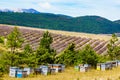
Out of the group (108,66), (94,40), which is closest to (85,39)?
(94,40)

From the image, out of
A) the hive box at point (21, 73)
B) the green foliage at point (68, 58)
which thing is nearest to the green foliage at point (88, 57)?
the green foliage at point (68, 58)

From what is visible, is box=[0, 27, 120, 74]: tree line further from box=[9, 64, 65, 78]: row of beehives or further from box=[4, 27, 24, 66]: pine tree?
box=[9, 64, 65, 78]: row of beehives

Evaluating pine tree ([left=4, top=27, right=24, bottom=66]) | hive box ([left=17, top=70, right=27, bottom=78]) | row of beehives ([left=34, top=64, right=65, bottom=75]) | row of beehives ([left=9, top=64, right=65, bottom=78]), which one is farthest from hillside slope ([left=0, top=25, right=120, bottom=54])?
hive box ([left=17, top=70, right=27, bottom=78])

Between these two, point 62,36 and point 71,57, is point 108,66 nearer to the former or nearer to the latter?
point 71,57

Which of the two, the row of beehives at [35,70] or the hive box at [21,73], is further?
the row of beehives at [35,70]

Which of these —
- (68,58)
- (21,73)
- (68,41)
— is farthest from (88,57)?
(68,41)

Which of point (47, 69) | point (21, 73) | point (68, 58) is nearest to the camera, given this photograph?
point (21, 73)

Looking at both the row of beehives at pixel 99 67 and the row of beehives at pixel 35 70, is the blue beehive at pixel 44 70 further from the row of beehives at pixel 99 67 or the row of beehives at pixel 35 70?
the row of beehives at pixel 99 67

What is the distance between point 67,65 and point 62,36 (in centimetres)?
4713

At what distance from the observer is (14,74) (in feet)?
139

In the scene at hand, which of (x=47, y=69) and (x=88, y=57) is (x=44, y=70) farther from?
(x=88, y=57)

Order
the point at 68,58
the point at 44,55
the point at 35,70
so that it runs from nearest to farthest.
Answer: the point at 35,70, the point at 44,55, the point at 68,58

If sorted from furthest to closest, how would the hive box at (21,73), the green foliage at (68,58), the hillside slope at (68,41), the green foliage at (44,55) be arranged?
the hillside slope at (68,41), the green foliage at (68,58), the green foliage at (44,55), the hive box at (21,73)

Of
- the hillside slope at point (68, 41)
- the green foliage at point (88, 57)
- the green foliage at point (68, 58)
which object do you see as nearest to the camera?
the green foliage at point (88, 57)
